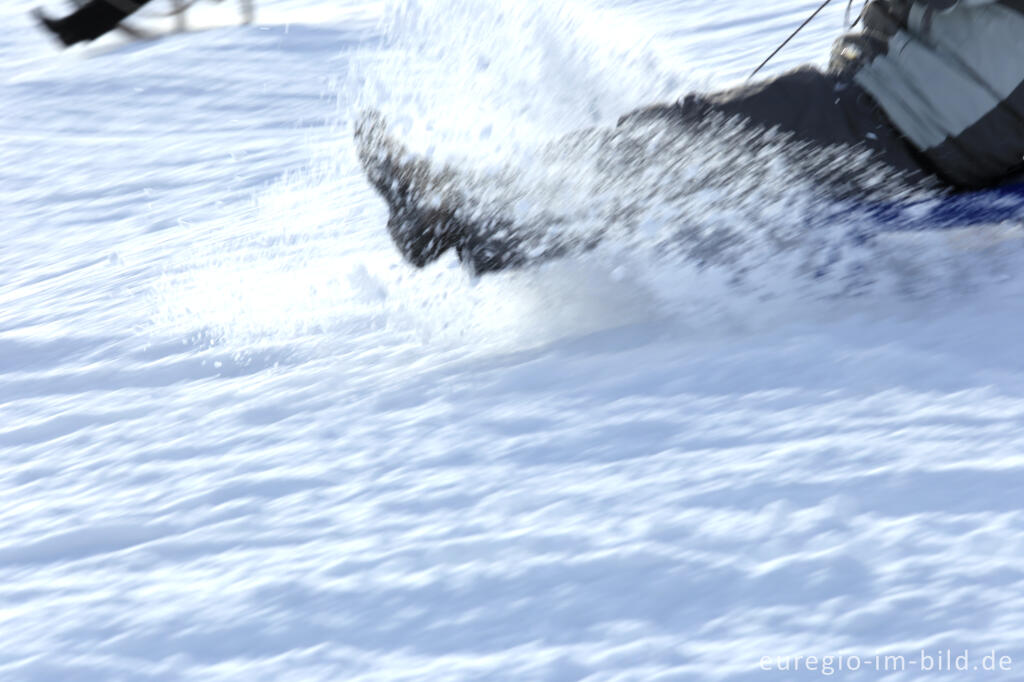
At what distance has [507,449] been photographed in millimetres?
1496

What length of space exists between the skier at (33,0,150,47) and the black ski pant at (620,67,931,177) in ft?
2.66

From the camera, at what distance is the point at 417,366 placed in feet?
6.04

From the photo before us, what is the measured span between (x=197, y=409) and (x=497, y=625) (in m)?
0.89

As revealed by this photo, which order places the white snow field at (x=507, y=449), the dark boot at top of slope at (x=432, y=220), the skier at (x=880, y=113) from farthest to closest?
the dark boot at top of slope at (x=432, y=220)
the skier at (x=880, y=113)
the white snow field at (x=507, y=449)

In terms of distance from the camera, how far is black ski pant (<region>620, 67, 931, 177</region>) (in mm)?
1791

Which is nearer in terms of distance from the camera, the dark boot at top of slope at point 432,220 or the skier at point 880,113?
the skier at point 880,113

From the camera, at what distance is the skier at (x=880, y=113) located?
67.4 inches

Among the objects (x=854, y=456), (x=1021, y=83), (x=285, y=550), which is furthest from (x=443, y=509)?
(x=1021, y=83)

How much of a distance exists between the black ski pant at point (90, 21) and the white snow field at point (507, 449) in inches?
21.0

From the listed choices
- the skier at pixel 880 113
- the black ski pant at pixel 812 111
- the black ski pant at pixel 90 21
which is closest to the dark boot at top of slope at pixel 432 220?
the skier at pixel 880 113

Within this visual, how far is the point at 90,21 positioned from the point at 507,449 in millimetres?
934

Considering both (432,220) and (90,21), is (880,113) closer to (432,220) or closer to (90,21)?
(432,220)

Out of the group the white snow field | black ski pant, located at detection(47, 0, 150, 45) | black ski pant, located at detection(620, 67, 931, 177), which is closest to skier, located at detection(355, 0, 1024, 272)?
black ski pant, located at detection(620, 67, 931, 177)

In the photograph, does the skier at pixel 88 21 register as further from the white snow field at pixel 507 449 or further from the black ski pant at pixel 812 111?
the black ski pant at pixel 812 111
